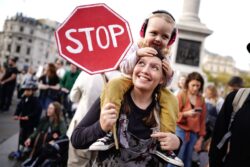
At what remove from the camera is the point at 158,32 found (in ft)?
7.19

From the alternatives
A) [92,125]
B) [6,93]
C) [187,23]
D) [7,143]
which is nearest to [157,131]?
[92,125]

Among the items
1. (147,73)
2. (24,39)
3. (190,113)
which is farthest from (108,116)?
(24,39)

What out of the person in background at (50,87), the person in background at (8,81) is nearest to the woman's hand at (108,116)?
the person in background at (50,87)

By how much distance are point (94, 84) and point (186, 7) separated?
12.5 meters

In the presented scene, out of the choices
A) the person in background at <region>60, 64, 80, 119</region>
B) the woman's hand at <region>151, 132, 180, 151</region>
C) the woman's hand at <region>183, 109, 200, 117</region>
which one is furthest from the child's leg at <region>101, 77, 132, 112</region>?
the person in background at <region>60, 64, 80, 119</region>

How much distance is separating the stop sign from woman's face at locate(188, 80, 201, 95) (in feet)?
10.7

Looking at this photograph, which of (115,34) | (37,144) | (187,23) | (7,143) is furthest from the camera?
(187,23)

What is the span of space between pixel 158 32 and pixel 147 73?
0.37m

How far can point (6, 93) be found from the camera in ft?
38.1

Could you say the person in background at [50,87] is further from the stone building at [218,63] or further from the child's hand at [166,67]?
the stone building at [218,63]

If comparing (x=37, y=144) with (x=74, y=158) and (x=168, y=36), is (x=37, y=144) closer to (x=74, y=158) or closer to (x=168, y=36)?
(x=74, y=158)

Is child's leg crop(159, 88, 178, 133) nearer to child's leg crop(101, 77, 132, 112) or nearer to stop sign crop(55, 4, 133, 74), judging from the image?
child's leg crop(101, 77, 132, 112)

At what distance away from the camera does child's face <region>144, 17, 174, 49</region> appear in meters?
2.18

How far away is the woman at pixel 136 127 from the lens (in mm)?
1899
